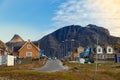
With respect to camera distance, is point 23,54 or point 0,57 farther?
point 23,54

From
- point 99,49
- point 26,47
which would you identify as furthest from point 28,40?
point 99,49

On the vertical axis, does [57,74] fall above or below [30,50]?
below

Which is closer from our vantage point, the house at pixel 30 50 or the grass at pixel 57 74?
the grass at pixel 57 74

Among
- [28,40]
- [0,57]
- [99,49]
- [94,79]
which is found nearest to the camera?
[94,79]

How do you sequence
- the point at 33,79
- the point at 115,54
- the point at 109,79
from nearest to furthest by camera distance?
the point at 33,79 → the point at 109,79 → the point at 115,54

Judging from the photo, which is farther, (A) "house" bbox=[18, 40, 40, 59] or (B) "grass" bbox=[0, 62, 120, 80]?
(A) "house" bbox=[18, 40, 40, 59]

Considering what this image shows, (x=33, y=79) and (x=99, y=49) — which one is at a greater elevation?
(x=99, y=49)

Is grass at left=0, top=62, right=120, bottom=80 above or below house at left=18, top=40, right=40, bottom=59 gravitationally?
below

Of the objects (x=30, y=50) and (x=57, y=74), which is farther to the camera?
(x=30, y=50)

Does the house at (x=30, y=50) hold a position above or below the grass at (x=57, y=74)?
above

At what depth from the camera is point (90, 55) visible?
18488 centimetres

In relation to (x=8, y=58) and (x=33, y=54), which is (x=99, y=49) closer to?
(x=33, y=54)

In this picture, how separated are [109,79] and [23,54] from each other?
101 meters

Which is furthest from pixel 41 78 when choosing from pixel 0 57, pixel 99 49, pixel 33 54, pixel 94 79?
pixel 99 49
